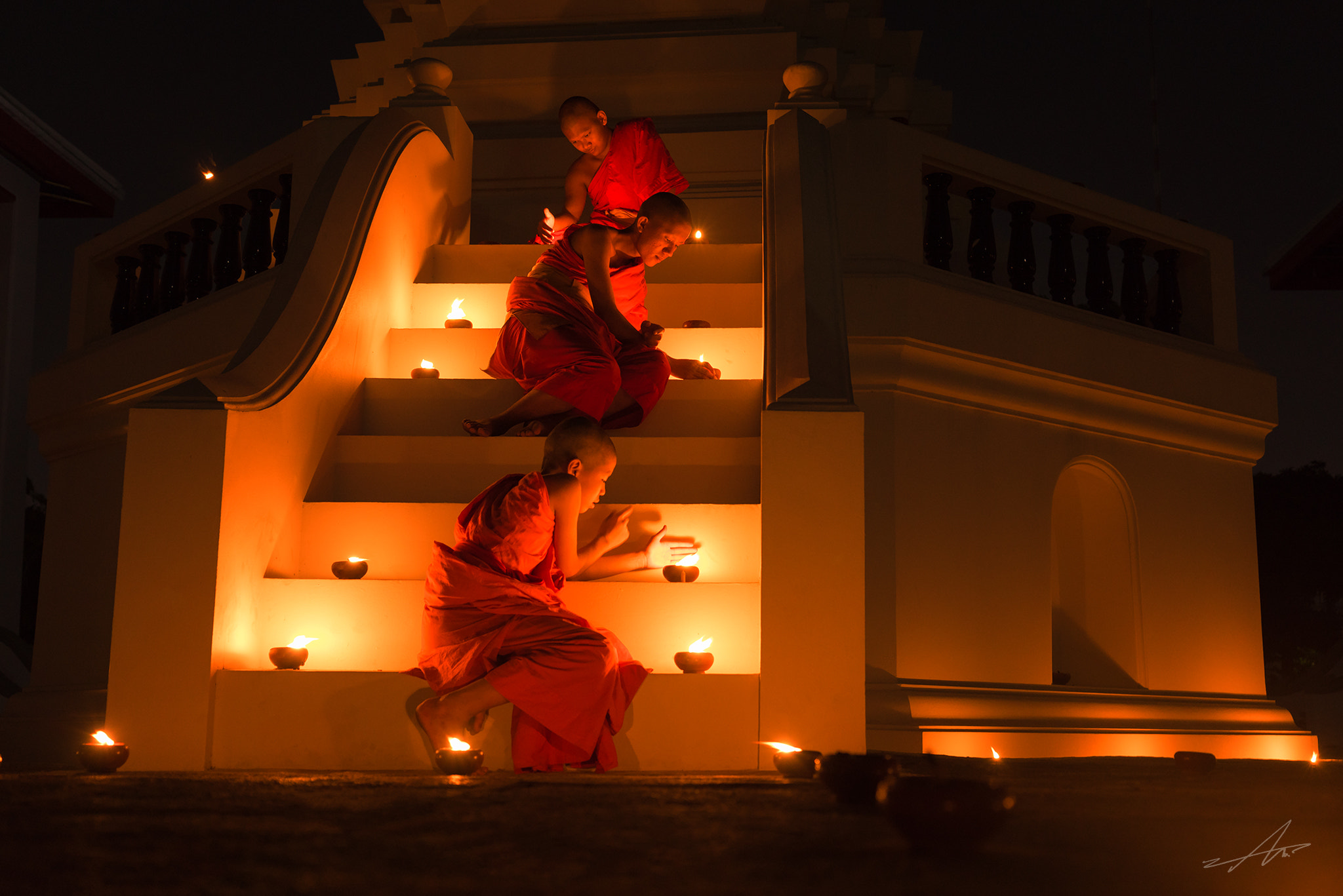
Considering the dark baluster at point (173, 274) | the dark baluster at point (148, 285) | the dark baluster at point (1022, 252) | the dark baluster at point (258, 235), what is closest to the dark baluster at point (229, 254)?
the dark baluster at point (258, 235)

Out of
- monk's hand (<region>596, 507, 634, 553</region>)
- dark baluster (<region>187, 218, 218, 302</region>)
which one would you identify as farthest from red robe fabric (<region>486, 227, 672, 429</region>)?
dark baluster (<region>187, 218, 218, 302</region>)

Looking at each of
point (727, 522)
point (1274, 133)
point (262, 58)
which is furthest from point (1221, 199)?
point (727, 522)

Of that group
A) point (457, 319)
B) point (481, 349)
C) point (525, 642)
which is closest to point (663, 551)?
point (525, 642)

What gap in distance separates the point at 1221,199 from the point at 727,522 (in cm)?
1691

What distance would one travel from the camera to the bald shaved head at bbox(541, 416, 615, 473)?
163 inches

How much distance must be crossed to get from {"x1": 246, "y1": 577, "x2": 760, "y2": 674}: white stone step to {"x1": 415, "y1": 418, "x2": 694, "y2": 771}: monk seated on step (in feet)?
0.98

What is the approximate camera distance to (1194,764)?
3.56 metres

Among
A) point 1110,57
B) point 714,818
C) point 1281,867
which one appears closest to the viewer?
point 1281,867

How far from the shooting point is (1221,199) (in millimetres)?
18969

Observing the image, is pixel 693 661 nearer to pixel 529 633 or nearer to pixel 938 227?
pixel 529 633

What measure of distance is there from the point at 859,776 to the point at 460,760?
1.50 metres

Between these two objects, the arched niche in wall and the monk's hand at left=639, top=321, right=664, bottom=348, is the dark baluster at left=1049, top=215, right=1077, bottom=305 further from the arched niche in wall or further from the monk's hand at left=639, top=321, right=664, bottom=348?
the monk's hand at left=639, top=321, right=664, bottom=348

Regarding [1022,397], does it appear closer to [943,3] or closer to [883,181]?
[883,181]
